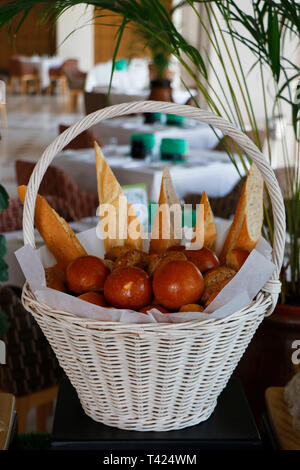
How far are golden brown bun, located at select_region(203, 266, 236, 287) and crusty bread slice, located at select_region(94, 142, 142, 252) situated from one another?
0.65 feet

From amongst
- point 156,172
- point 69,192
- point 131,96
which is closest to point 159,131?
point 156,172

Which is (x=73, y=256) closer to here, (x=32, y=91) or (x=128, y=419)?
(x=128, y=419)

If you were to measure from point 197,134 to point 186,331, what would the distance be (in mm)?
3881

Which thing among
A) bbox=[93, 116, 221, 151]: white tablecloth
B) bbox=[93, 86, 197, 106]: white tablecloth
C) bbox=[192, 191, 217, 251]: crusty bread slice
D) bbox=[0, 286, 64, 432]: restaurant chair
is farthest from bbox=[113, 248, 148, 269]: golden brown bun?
bbox=[93, 86, 197, 106]: white tablecloth

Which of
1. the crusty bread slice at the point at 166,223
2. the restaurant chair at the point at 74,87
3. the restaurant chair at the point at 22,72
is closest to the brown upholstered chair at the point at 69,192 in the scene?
the crusty bread slice at the point at 166,223

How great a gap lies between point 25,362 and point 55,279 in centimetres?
91

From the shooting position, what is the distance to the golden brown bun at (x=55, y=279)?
0.94m

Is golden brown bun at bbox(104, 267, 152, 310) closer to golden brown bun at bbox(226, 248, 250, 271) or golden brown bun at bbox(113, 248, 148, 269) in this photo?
golden brown bun at bbox(113, 248, 148, 269)

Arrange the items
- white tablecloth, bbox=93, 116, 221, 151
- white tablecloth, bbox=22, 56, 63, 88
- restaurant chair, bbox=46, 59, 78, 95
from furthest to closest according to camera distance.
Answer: restaurant chair, bbox=46, 59, 78, 95, white tablecloth, bbox=22, 56, 63, 88, white tablecloth, bbox=93, 116, 221, 151

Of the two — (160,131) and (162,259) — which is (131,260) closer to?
(162,259)

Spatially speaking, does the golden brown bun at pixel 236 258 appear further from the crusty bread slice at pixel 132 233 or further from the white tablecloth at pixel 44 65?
the white tablecloth at pixel 44 65

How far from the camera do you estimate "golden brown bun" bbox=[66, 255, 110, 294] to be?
3.06 feet

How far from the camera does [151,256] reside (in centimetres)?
103
